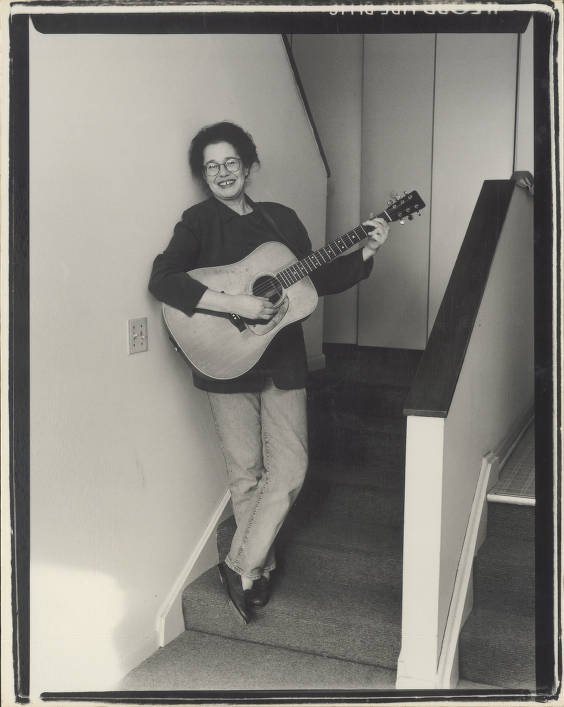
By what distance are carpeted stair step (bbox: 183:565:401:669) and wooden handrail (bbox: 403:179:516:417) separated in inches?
28.1

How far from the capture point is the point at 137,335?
2.10 meters

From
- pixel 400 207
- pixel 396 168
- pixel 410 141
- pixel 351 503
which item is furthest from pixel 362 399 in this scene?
pixel 410 141

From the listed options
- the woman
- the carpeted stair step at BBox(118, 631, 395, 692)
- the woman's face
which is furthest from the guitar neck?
the carpeted stair step at BBox(118, 631, 395, 692)

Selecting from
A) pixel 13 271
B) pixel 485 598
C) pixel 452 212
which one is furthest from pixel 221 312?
pixel 452 212

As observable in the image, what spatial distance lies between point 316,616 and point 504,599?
58 cm

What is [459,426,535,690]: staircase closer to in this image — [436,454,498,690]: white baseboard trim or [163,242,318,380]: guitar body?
[436,454,498,690]: white baseboard trim

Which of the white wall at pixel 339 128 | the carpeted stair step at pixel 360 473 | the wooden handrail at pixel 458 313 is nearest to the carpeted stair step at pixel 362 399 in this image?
the carpeted stair step at pixel 360 473

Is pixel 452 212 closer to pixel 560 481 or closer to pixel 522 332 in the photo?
pixel 522 332

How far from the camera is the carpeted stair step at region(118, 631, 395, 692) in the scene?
6.68ft

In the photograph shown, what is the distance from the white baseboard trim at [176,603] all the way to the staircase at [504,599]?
91 centimetres

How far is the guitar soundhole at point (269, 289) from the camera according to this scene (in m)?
2.07

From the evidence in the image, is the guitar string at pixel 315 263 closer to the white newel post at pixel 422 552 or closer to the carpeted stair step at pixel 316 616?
the white newel post at pixel 422 552

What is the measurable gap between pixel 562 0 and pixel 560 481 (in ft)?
3.26

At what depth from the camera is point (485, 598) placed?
218cm
